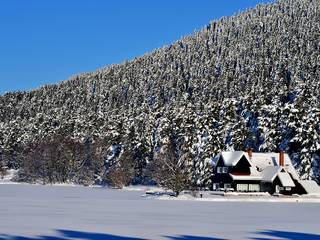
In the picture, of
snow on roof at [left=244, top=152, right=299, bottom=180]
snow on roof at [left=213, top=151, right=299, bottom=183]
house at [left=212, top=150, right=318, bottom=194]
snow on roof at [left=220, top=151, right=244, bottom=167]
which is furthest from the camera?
snow on roof at [left=244, top=152, right=299, bottom=180]

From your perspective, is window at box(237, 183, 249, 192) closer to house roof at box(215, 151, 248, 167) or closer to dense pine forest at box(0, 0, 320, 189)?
house roof at box(215, 151, 248, 167)

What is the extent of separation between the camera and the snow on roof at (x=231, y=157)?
72.4 m

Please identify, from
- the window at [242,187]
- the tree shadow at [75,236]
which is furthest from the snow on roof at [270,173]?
the tree shadow at [75,236]

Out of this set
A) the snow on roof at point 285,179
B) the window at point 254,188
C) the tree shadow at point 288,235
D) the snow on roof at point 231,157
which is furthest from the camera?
the window at point 254,188

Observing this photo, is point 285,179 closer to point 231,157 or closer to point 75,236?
point 231,157

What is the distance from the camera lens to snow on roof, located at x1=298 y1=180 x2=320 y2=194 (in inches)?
2571

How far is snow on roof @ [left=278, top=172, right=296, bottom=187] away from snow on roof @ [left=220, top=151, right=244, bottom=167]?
5634 mm

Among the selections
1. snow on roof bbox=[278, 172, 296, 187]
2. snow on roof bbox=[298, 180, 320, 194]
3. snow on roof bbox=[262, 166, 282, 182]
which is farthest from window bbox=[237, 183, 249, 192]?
snow on roof bbox=[298, 180, 320, 194]

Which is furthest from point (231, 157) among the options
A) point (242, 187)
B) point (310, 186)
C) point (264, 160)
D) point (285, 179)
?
point (310, 186)

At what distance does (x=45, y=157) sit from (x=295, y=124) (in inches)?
2028

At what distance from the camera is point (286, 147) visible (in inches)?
3012

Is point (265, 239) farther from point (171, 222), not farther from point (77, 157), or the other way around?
point (77, 157)

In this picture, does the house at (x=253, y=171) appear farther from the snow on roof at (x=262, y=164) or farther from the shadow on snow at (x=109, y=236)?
the shadow on snow at (x=109, y=236)

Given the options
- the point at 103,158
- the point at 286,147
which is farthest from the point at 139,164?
the point at 286,147
